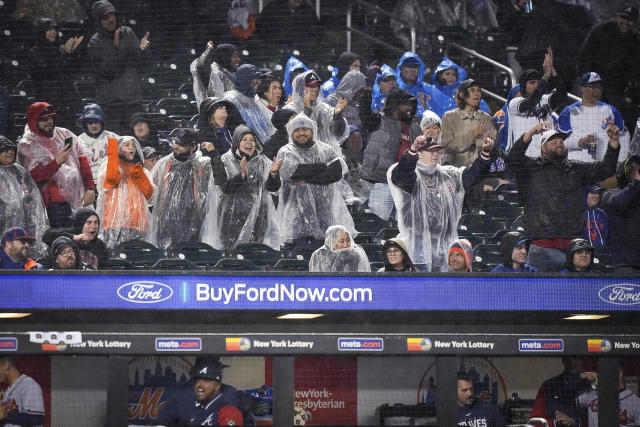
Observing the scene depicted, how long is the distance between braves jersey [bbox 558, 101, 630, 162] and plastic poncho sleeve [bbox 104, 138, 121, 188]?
3.74 m

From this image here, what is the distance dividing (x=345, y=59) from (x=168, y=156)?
73.9 inches

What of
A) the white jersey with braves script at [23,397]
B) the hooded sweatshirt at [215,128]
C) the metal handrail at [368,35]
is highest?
the metal handrail at [368,35]

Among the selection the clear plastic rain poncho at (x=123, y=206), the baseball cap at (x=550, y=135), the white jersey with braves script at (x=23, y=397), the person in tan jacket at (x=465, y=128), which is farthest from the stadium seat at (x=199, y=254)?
the baseball cap at (x=550, y=135)

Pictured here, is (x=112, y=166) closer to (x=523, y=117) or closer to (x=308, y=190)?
(x=308, y=190)

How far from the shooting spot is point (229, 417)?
7.36 metres

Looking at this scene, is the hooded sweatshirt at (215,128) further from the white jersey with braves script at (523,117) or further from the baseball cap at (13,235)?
the white jersey with braves script at (523,117)

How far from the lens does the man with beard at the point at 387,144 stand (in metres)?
7.98

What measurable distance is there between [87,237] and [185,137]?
3.83 feet

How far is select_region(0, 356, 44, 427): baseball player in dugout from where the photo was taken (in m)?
7.05

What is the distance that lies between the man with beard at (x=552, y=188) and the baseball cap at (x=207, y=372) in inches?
98.9

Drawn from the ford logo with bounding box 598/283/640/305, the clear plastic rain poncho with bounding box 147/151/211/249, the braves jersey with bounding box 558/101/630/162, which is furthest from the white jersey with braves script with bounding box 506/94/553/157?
the clear plastic rain poncho with bounding box 147/151/211/249

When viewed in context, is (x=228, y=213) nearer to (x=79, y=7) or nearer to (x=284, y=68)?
(x=284, y=68)

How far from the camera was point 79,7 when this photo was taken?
30.6 feet

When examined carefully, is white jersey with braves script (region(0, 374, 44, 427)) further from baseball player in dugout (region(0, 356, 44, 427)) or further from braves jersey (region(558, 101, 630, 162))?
braves jersey (region(558, 101, 630, 162))
